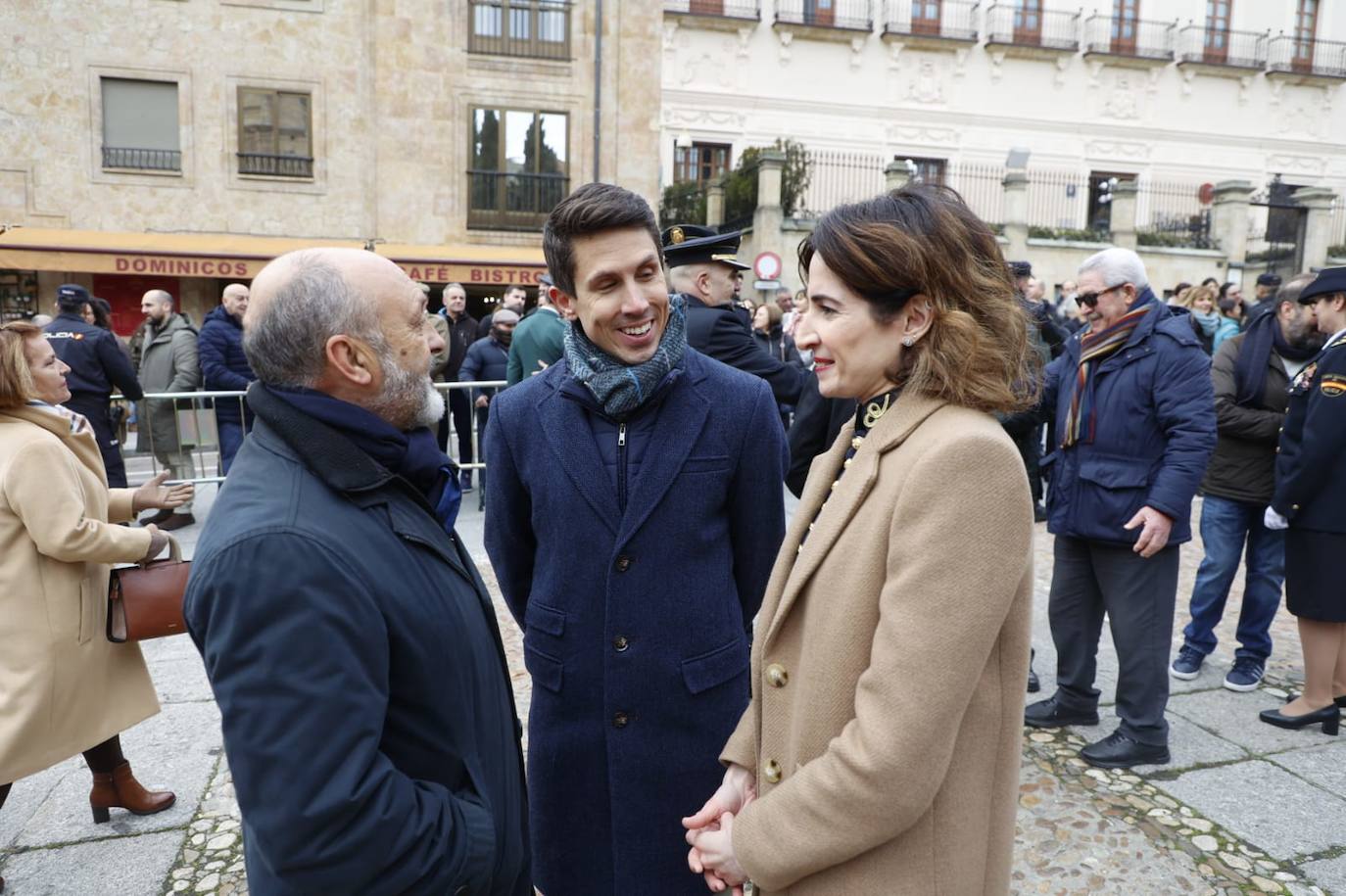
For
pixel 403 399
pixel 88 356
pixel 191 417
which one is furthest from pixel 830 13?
pixel 403 399

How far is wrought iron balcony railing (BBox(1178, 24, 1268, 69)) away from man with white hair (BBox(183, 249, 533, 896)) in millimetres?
36756

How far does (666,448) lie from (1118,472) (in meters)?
2.50

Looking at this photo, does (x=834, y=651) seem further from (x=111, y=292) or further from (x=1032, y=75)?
(x=1032, y=75)

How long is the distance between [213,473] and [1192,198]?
28338mm

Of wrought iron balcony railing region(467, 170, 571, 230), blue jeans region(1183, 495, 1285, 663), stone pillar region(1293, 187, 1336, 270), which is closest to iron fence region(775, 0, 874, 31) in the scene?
wrought iron balcony railing region(467, 170, 571, 230)

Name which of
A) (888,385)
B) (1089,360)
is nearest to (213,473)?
(1089,360)

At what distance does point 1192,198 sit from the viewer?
27.2 m

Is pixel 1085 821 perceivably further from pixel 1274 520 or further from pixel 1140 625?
pixel 1274 520

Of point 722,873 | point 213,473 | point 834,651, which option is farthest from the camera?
point 213,473

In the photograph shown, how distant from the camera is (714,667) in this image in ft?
7.22

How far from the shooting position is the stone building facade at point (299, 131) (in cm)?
1716

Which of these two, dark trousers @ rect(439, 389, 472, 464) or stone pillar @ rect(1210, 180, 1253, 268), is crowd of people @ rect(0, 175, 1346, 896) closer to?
dark trousers @ rect(439, 389, 472, 464)

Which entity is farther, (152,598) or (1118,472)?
(1118,472)

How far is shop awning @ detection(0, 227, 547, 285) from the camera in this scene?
1636 centimetres
